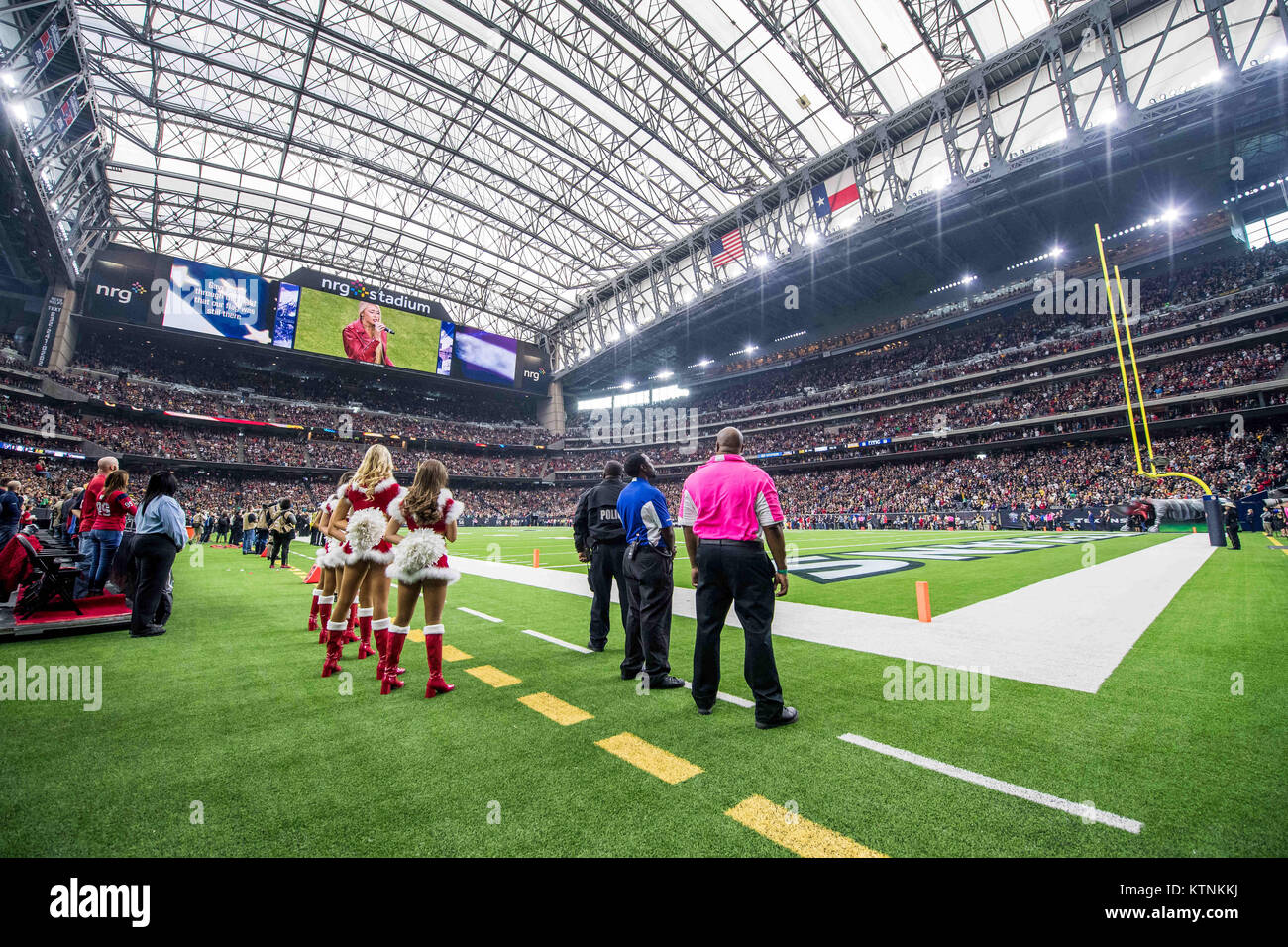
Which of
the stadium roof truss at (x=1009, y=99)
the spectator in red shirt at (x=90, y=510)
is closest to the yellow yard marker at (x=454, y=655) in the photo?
the spectator in red shirt at (x=90, y=510)

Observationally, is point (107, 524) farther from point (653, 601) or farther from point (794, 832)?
point (794, 832)

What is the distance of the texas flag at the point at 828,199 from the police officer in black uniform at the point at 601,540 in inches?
1090

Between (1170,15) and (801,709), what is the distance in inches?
1154

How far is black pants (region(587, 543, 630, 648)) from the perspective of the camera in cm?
490

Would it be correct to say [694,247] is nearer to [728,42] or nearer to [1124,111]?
[728,42]

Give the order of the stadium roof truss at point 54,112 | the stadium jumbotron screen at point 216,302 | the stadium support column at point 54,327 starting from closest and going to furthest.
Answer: the stadium roof truss at point 54,112 < the stadium support column at point 54,327 < the stadium jumbotron screen at point 216,302

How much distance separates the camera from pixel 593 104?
23.9 metres

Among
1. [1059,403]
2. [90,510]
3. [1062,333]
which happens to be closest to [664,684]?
[90,510]

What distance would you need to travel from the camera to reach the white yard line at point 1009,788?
210 centimetres

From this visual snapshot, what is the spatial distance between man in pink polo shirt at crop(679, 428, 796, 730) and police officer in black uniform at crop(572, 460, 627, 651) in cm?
125

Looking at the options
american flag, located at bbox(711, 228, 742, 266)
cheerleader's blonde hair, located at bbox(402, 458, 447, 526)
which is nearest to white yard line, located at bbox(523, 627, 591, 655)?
cheerleader's blonde hair, located at bbox(402, 458, 447, 526)

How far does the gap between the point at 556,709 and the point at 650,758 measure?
1.03 m

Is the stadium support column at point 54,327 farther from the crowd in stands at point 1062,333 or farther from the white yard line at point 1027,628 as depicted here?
the crowd in stands at point 1062,333

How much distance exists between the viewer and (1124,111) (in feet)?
62.3
